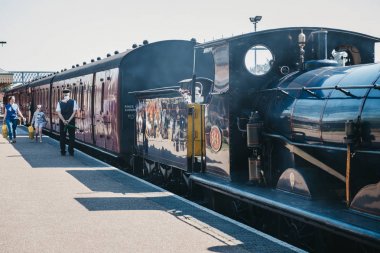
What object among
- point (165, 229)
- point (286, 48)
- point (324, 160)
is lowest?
point (165, 229)

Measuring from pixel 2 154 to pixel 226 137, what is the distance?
1037 cm

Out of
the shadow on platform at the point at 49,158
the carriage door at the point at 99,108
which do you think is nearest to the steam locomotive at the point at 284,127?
the shadow on platform at the point at 49,158

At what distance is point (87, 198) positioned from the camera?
29.3ft

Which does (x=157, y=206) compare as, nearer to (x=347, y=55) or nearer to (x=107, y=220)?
(x=107, y=220)

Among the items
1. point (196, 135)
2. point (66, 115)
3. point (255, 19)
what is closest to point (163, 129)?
point (196, 135)

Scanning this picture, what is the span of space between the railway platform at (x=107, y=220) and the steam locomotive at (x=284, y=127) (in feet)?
1.79

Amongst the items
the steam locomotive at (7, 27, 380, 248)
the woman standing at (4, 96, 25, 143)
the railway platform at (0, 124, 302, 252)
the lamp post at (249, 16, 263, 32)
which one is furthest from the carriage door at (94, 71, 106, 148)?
the lamp post at (249, 16, 263, 32)

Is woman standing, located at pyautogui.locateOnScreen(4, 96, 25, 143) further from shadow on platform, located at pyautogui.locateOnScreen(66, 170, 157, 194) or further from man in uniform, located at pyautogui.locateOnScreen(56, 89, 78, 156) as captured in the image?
shadow on platform, located at pyautogui.locateOnScreen(66, 170, 157, 194)

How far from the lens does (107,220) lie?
7199mm

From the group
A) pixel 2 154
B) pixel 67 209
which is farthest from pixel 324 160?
pixel 2 154

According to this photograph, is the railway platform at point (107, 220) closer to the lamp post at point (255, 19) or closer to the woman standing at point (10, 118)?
the woman standing at point (10, 118)

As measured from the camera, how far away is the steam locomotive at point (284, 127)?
5598mm

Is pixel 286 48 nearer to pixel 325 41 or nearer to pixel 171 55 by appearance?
pixel 325 41

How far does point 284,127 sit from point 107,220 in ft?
7.93
